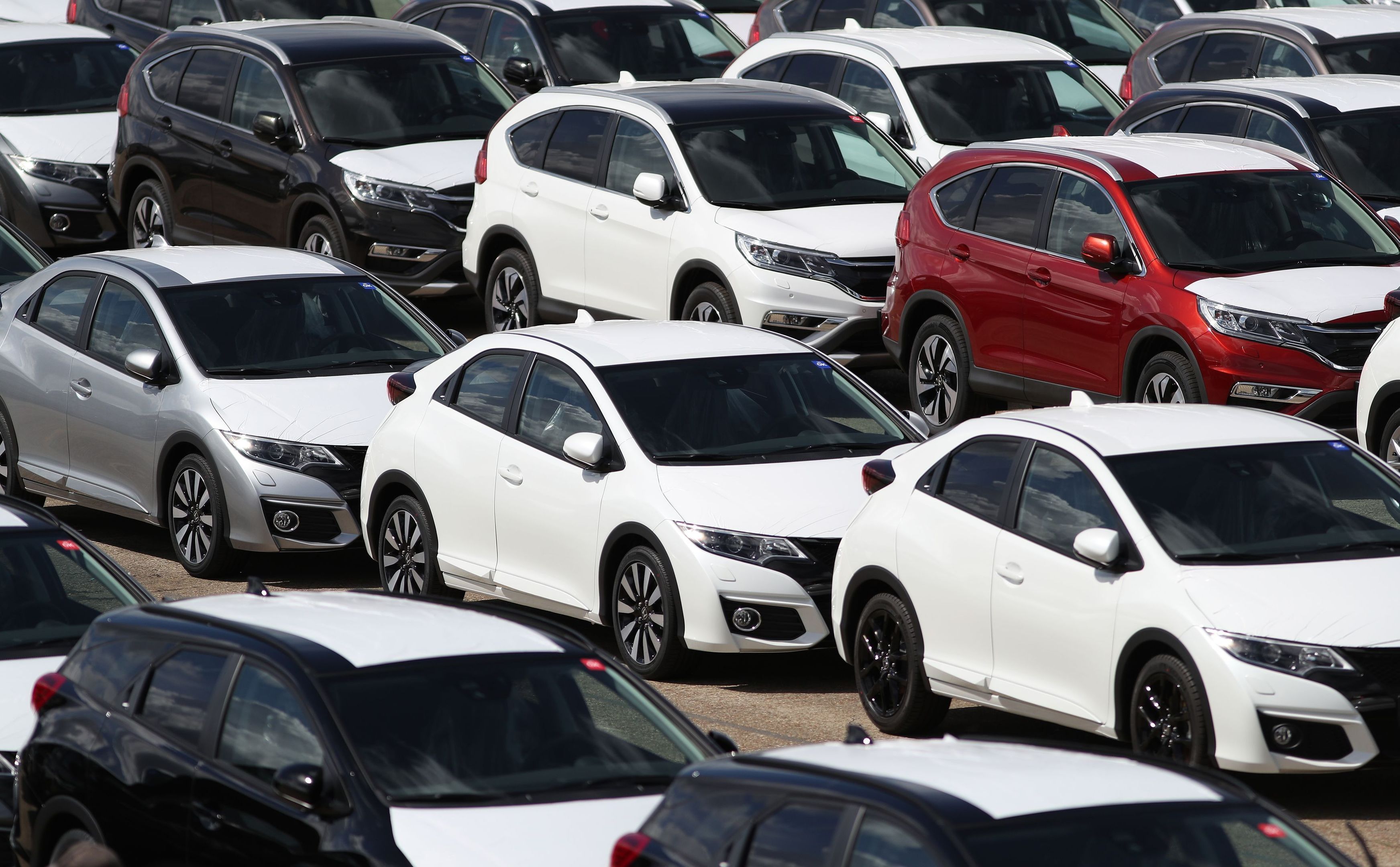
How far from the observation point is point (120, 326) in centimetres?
1416

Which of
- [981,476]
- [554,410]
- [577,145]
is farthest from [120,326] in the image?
[981,476]

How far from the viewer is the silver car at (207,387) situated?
13273mm

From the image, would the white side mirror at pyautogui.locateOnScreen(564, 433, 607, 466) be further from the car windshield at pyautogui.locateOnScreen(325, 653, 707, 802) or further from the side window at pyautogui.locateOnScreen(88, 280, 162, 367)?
the car windshield at pyautogui.locateOnScreen(325, 653, 707, 802)

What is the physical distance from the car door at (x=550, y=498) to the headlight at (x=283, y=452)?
183cm

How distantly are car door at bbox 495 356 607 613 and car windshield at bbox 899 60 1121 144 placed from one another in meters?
7.12

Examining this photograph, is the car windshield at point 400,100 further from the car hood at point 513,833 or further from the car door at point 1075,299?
the car hood at point 513,833

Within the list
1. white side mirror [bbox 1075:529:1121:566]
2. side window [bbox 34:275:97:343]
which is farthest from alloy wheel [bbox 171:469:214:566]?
white side mirror [bbox 1075:529:1121:566]

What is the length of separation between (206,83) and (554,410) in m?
8.70

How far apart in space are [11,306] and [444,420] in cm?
413

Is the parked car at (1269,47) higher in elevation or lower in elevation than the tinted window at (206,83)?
higher

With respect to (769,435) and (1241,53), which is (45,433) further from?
(1241,53)

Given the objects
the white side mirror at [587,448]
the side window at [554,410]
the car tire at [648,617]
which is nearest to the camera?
the car tire at [648,617]

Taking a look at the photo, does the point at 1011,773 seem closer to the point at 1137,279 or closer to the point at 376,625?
the point at 376,625

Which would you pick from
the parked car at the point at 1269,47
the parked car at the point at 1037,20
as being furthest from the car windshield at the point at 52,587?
the parked car at the point at 1037,20
